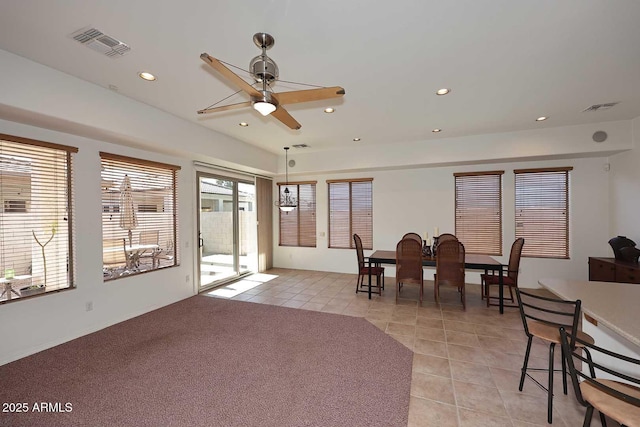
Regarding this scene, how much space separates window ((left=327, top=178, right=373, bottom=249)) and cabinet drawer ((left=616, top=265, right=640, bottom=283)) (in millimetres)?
4164

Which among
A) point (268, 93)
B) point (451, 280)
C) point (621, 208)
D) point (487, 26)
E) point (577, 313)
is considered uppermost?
point (487, 26)

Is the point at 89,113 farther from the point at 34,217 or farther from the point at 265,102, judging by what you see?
the point at 265,102

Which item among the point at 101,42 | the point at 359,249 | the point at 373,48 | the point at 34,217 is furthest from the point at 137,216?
the point at 373,48

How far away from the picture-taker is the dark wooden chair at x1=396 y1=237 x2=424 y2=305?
441 centimetres

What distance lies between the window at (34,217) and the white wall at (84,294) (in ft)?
0.33

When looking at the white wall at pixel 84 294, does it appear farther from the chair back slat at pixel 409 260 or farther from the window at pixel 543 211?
the window at pixel 543 211

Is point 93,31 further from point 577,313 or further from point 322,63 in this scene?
point 577,313

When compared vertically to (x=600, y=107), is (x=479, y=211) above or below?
below

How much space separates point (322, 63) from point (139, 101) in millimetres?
2607

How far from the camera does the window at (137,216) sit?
380cm

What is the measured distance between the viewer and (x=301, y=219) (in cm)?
731

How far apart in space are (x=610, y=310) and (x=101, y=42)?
4.44 m

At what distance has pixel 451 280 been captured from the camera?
4266 millimetres

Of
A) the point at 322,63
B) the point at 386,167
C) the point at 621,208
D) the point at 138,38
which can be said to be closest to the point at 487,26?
the point at 322,63
